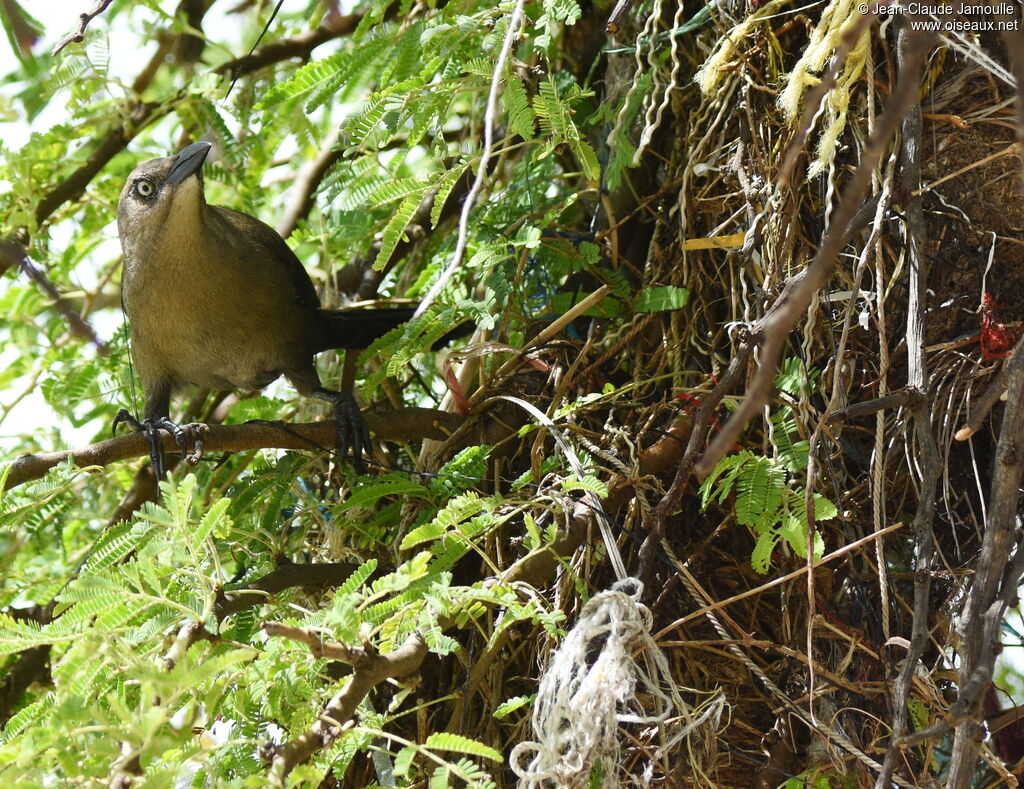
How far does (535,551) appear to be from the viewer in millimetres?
2523

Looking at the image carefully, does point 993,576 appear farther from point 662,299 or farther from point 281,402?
point 281,402

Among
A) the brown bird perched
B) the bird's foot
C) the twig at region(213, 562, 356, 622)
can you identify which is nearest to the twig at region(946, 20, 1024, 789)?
the twig at region(213, 562, 356, 622)

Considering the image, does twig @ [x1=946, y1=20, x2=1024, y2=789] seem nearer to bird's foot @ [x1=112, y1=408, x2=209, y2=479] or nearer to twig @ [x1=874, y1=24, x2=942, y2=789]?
twig @ [x1=874, y1=24, x2=942, y2=789]

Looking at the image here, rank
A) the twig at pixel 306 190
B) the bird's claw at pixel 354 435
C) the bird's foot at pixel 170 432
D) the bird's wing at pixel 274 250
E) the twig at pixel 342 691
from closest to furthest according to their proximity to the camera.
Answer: the twig at pixel 342 691 → the bird's foot at pixel 170 432 → the bird's claw at pixel 354 435 → the bird's wing at pixel 274 250 → the twig at pixel 306 190

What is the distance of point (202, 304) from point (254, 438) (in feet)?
3.34

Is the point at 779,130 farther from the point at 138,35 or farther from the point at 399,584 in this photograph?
the point at 138,35

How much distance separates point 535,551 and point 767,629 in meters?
0.79

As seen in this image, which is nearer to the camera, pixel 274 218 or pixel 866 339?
pixel 866 339

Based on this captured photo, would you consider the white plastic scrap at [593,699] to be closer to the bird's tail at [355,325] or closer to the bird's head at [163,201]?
the bird's tail at [355,325]

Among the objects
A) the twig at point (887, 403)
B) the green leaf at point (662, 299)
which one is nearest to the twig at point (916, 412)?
the twig at point (887, 403)

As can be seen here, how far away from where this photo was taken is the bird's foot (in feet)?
10.8

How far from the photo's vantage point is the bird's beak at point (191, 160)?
3875 millimetres

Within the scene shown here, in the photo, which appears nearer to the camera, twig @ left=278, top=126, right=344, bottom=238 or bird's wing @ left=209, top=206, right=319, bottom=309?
bird's wing @ left=209, top=206, right=319, bottom=309

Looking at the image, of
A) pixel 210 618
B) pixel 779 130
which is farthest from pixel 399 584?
pixel 779 130
